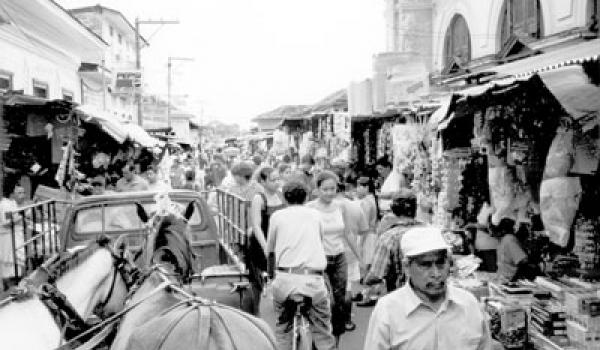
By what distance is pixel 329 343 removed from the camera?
573 cm

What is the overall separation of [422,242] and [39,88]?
1469 cm

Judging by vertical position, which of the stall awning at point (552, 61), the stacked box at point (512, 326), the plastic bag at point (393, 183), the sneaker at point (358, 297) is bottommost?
the sneaker at point (358, 297)

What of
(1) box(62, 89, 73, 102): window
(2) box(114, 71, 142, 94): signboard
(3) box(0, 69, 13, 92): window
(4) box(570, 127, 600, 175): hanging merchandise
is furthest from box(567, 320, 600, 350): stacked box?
(2) box(114, 71, 142, 94): signboard

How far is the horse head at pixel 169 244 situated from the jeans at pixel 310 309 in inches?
32.3

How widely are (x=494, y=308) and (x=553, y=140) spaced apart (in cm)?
159

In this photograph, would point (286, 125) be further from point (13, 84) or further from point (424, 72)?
point (424, 72)

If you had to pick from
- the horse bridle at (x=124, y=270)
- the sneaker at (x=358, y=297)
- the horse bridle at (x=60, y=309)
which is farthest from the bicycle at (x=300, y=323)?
the sneaker at (x=358, y=297)

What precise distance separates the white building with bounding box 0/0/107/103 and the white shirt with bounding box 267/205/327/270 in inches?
228

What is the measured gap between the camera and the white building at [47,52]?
1236 cm

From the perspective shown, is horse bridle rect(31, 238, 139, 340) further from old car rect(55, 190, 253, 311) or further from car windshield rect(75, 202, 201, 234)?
car windshield rect(75, 202, 201, 234)

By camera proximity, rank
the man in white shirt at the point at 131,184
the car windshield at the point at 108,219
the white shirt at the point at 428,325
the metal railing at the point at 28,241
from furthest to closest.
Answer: the man in white shirt at the point at 131,184 → the car windshield at the point at 108,219 → the metal railing at the point at 28,241 → the white shirt at the point at 428,325

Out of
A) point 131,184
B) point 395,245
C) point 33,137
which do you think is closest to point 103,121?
point 33,137

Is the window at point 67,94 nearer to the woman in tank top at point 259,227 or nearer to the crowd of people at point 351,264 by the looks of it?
the crowd of people at point 351,264

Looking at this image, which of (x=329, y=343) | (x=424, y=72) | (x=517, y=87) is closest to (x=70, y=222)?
(x=329, y=343)
